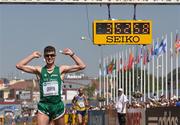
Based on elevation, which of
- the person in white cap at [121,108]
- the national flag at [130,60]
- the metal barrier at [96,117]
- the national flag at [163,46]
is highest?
the national flag at [163,46]

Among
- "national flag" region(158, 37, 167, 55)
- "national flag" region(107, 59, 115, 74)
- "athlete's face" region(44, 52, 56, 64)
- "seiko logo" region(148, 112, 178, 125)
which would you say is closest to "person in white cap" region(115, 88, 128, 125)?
"seiko logo" region(148, 112, 178, 125)

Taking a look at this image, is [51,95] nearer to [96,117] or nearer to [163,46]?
[96,117]

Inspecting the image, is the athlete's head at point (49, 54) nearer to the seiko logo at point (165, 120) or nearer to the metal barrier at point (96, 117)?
the seiko logo at point (165, 120)

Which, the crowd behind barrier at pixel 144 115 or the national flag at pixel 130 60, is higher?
the national flag at pixel 130 60

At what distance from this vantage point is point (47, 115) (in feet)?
42.2

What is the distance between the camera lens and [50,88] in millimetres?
12680

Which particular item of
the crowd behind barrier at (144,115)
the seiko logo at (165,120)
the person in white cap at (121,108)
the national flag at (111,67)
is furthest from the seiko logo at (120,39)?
the national flag at (111,67)

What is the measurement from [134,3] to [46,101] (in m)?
13.8

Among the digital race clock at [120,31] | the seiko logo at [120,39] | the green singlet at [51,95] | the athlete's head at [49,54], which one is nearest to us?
the athlete's head at [49,54]

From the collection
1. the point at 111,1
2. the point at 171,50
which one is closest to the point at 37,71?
the point at 111,1

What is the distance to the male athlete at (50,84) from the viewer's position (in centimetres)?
1278

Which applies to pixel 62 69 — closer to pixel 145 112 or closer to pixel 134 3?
pixel 145 112

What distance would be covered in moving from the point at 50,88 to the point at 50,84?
3.1 inches

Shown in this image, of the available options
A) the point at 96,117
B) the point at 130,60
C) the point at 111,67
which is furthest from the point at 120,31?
the point at 111,67
